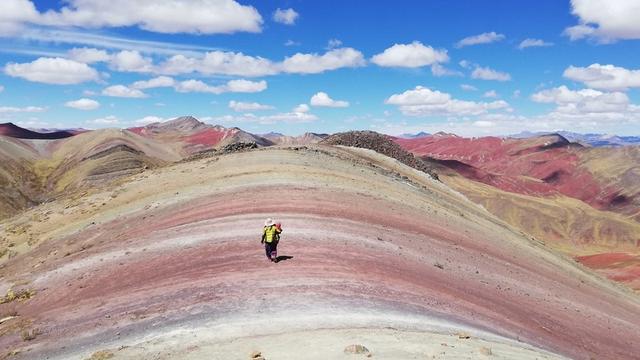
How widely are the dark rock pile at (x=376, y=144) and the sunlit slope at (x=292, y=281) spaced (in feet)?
147

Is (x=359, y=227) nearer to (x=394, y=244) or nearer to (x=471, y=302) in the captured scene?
(x=394, y=244)

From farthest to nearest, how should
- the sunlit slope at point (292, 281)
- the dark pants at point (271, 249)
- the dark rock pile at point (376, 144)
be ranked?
the dark rock pile at point (376, 144), the dark pants at point (271, 249), the sunlit slope at point (292, 281)

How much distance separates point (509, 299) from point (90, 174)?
123107 millimetres

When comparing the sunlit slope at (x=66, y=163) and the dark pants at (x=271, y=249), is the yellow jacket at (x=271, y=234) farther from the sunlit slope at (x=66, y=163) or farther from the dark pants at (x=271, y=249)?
the sunlit slope at (x=66, y=163)

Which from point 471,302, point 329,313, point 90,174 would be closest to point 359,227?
point 471,302

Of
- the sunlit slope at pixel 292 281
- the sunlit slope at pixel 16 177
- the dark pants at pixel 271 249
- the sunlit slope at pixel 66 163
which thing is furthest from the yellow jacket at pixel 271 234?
the sunlit slope at pixel 16 177

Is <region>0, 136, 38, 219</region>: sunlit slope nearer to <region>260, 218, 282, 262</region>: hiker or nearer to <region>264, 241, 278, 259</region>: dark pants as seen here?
<region>264, 241, 278, 259</region>: dark pants

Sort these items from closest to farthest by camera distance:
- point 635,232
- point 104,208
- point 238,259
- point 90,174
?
1. point 238,259
2. point 104,208
3. point 90,174
4. point 635,232

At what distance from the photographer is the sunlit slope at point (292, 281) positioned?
14930 mm

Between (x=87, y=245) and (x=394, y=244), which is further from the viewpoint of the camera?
(x=87, y=245)

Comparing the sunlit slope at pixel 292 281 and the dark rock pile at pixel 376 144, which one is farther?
the dark rock pile at pixel 376 144

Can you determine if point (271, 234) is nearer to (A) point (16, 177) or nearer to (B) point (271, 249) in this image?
(B) point (271, 249)

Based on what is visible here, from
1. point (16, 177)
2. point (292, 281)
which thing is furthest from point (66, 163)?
point (292, 281)

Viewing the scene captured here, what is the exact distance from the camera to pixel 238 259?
2030 centimetres
